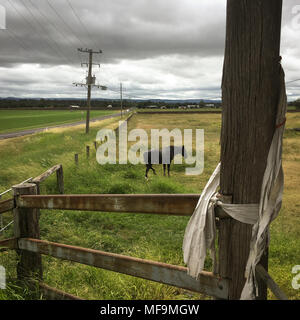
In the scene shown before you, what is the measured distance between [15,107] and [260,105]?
112241 millimetres

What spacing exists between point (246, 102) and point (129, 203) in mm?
998

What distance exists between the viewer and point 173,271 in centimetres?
187

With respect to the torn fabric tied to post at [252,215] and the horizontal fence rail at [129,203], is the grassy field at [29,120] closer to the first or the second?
the horizontal fence rail at [129,203]

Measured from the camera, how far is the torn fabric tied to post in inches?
59.4

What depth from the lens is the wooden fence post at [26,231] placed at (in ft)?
8.76

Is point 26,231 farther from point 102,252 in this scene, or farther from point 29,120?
point 29,120

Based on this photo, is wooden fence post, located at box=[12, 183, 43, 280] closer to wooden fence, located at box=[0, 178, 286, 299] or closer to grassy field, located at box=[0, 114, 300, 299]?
wooden fence, located at box=[0, 178, 286, 299]

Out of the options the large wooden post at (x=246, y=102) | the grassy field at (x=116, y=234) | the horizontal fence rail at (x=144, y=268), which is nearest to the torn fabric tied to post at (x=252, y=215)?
the large wooden post at (x=246, y=102)

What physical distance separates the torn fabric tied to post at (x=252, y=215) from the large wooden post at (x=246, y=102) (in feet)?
0.12

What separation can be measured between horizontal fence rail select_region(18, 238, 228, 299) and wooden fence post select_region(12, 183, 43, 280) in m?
0.14

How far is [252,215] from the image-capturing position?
1.59 metres
